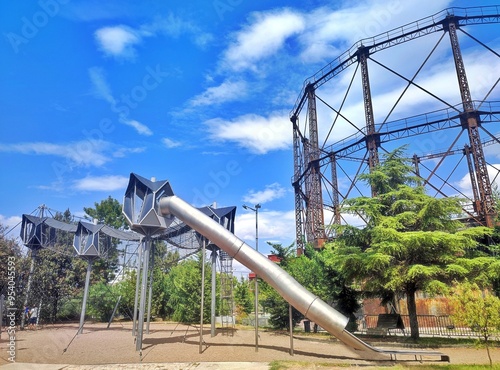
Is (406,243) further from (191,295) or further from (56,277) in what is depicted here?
(56,277)

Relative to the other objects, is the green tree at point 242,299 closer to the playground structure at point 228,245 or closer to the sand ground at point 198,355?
the sand ground at point 198,355

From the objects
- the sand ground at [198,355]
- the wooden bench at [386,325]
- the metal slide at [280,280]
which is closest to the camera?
the sand ground at [198,355]

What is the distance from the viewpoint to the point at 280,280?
1357 cm

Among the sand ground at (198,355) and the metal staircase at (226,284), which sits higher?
the metal staircase at (226,284)

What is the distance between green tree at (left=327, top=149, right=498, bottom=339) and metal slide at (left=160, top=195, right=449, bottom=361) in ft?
15.3

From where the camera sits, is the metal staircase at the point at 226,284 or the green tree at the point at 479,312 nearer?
the green tree at the point at 479,312

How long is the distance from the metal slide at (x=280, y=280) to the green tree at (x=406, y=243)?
4.66 metres

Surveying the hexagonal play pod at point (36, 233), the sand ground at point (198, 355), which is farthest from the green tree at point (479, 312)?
the hexagonal play pod at point (36, 233)

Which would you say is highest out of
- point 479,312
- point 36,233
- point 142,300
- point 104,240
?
point 36,233

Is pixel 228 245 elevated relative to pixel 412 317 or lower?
elevated

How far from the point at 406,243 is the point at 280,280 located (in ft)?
23.5

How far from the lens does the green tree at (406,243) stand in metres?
16.7

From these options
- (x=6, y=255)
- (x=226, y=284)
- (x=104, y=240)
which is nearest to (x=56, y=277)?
(x=6, y=255)

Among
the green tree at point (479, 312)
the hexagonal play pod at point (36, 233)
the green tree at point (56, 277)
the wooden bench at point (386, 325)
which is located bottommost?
the wooden bench at point (386, 325)
